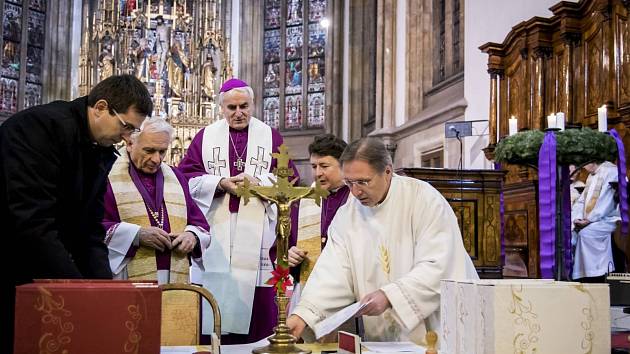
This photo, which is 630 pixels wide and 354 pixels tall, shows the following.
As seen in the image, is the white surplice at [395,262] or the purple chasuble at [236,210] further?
the purple chasuble at [236,210]

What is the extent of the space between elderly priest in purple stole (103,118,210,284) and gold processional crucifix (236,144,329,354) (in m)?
1.53

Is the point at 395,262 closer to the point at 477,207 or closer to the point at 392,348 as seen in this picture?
the point at 392,348

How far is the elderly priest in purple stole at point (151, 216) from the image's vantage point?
4.11m

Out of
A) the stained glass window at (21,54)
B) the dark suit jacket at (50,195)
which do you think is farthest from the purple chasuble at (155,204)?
the stained glass window at (21,54)

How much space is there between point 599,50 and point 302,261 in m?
4.76

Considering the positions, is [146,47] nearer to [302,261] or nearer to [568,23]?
[568,23]

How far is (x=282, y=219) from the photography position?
105 inches

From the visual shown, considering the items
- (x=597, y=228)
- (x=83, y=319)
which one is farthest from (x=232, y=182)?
(x=597, y=228)

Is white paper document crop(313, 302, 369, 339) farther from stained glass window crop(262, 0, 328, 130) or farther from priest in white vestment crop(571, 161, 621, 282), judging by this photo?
stained glass window crop(262, 0, 328, 130)

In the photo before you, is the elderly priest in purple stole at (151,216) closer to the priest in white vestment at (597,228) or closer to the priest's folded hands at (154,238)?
the priest's folded hands at (154,238)

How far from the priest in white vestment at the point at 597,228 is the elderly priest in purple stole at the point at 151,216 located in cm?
407

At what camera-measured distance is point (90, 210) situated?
304cm

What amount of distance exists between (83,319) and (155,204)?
2.75 meters

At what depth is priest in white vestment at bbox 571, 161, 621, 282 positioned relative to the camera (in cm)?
701
